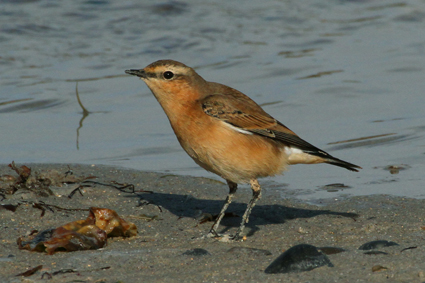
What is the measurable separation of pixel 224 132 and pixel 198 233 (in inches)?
47.0

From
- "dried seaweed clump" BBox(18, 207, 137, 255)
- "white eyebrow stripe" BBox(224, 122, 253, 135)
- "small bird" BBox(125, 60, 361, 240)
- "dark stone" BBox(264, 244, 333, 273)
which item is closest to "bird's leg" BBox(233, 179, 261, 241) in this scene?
"small bird" BBox(125, 60, 361, 240)

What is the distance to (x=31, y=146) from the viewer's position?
10.5 metres

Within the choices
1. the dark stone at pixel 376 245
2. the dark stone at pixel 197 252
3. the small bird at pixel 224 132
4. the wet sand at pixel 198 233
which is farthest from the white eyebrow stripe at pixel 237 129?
the dark stone at pixel 376 245

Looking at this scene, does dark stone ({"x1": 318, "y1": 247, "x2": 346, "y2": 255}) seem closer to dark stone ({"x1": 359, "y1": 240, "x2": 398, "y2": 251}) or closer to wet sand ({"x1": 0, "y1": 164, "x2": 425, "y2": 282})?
wet sand ({"x1": 0, "y1": 164, "x2": 425, "y2": 282})

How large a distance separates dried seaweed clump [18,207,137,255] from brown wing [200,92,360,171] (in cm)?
166

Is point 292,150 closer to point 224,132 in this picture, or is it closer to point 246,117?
point 246,117

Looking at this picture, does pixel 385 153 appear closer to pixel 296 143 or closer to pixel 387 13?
pixel 296 143

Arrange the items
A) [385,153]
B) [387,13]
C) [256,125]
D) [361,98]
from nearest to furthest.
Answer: [256,125] → [385,153] → [361,98] → [387,13]

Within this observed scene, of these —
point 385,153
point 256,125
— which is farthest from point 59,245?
point 385,153

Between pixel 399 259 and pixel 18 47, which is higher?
pixel 18 47

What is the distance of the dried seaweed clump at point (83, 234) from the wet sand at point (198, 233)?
0.09m

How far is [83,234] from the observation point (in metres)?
6.15

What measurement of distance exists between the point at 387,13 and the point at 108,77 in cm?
1038

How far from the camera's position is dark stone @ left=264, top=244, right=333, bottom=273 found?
5.12 m
